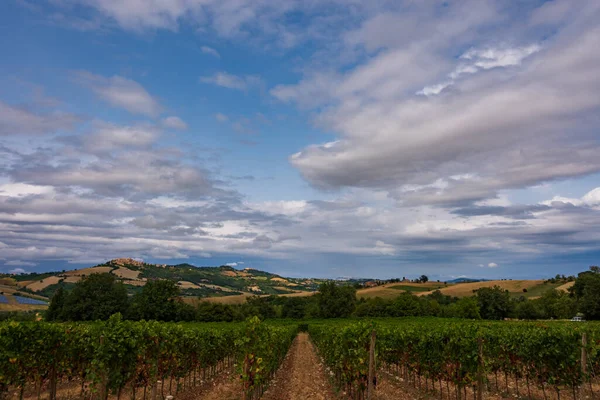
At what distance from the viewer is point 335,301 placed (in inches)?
3856

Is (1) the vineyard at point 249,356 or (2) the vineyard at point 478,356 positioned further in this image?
(2) the vineyard at point 478,356

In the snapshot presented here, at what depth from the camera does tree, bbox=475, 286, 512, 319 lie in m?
89.1

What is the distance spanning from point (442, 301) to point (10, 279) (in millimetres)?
179195

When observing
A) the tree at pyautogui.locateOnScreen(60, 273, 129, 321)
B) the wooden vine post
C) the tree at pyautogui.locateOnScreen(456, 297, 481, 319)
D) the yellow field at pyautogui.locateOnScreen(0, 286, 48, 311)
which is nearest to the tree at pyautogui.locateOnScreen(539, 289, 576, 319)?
the tree at pyautogui.locateOnScreen(456, 297, 481, 319)

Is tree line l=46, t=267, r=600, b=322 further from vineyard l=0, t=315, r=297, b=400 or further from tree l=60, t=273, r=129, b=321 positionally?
vineyard l=0, t=315, r=297, b=400

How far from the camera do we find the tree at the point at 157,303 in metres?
68.1

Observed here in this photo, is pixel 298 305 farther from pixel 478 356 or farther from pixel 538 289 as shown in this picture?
pixel 478 356

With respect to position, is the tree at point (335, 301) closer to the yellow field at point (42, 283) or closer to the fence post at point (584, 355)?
the fence post at point (584, 355)

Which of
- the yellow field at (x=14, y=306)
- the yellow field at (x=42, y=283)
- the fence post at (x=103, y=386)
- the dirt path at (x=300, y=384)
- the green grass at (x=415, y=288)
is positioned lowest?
the yellow field at (x=14, y=306)

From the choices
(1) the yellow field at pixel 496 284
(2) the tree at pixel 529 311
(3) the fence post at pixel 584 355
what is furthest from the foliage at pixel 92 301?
(1) the yellow field at pixel 496 284

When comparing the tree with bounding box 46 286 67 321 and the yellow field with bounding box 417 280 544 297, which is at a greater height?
the yellow field with bounding box 417 280 544 297

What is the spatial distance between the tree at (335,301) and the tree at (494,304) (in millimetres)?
32091

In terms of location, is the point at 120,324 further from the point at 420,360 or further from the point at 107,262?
the point at 107,262

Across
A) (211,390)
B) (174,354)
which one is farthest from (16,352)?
(211,390)
